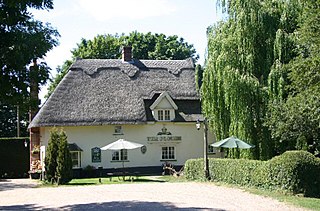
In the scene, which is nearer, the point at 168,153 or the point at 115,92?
the point at 168,153

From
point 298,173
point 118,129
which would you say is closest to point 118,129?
point 118,129

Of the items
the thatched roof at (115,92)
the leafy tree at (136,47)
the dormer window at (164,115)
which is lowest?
the dormer window at (164,115)

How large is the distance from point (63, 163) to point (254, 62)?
456 inches

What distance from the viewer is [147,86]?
36750mm

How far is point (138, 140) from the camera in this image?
114 ft

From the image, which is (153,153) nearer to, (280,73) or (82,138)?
(82,138)

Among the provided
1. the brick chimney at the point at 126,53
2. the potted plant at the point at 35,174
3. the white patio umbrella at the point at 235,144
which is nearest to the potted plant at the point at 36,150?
the potted plant at the point at 35,174

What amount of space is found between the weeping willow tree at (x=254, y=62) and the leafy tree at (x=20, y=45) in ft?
45.8

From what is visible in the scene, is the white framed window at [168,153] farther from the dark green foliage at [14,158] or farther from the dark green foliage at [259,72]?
the dark green foliage at [14,158]

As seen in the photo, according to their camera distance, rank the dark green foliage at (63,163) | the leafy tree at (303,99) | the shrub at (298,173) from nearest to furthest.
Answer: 1. the shrub at (298,173)
2. the leafy tree at (303,99)
3. the dark green foliage at (63,163)

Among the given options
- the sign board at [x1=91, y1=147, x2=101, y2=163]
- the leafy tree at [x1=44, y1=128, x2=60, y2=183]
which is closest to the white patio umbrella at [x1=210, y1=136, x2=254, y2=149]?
the leafy tree at [x1=44, y1=128, x2=60, y2=183]

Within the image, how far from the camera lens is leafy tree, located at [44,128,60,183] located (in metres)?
26.4

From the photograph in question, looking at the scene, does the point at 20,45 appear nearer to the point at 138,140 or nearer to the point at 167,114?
the point at 138,140

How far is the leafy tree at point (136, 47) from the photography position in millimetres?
50781
